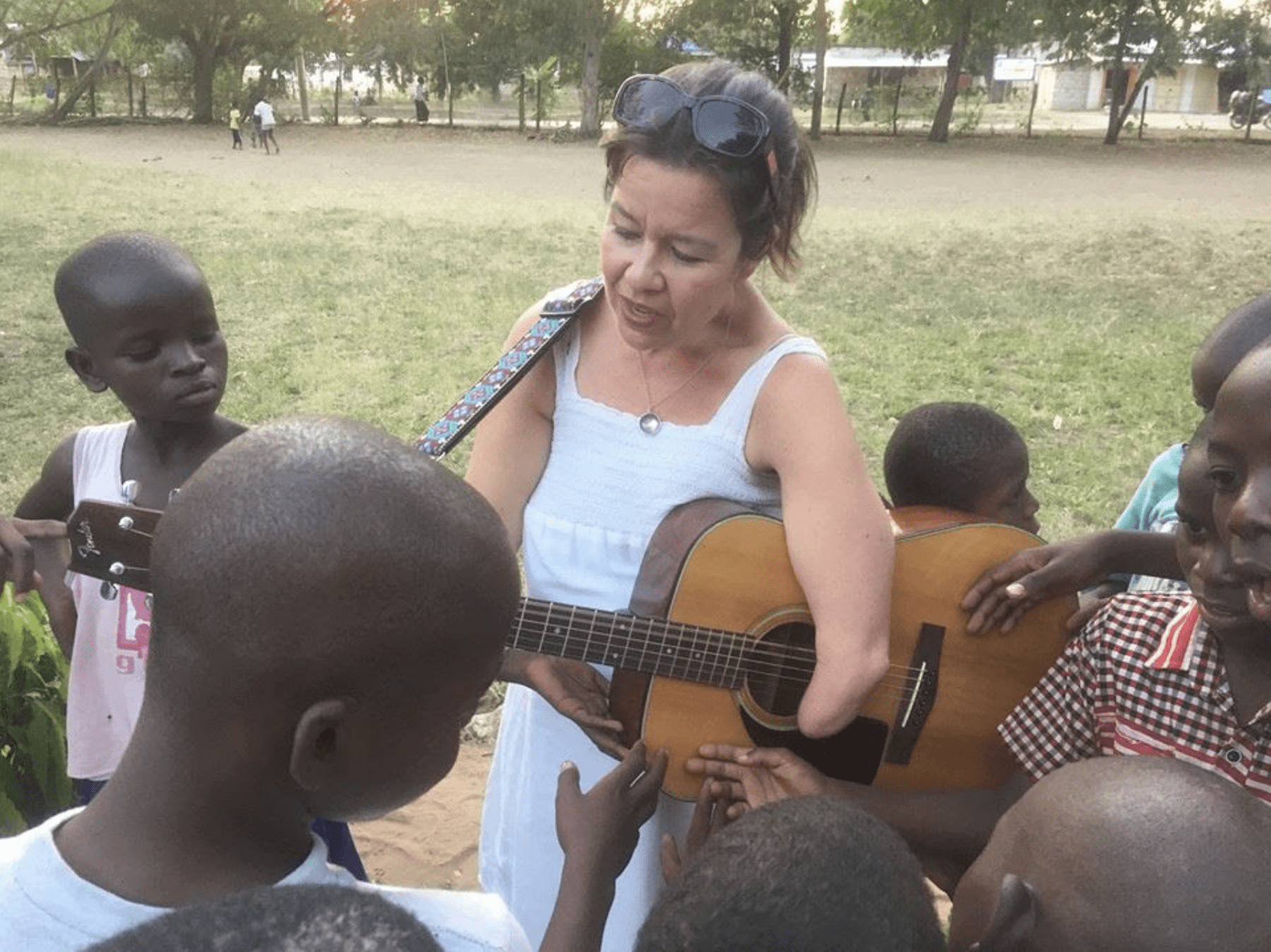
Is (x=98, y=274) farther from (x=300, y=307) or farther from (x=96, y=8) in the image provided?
(x=96, y=8)

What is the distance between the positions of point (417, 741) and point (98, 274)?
1603 mm

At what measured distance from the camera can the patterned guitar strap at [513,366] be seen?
2244mm

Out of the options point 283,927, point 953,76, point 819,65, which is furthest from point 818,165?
point 283,927

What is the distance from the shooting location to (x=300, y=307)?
991cm

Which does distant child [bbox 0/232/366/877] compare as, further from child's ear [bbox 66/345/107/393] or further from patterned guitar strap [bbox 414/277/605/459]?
patterned guitar strap [bbox 414/277/605/459]

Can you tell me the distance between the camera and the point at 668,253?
81.3 inches

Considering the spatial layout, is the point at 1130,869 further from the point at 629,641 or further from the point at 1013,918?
the point at 629,641

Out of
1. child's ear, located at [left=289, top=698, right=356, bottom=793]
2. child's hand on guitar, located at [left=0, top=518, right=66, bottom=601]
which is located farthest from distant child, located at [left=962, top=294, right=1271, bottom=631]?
child's hand on guitar, located at [left=0, top=518, right=66, bottom=601]

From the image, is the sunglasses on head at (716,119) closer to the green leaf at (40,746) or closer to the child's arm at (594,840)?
the child's arm at (594,840)

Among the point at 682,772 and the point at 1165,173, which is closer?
the point at 682,772

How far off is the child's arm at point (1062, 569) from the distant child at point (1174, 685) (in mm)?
262

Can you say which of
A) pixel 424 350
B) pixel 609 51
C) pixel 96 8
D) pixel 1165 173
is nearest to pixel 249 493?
pixel 424 350

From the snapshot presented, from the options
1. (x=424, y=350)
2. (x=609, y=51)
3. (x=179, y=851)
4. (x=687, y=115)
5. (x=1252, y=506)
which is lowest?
(x=424, y=350)

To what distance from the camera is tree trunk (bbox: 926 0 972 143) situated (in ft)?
93.5
